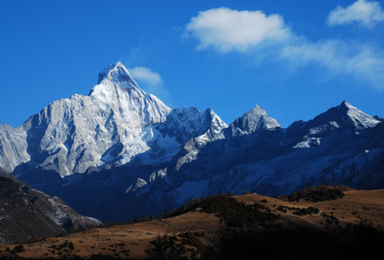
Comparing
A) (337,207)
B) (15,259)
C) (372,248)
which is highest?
(337,207)

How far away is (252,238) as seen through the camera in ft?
396

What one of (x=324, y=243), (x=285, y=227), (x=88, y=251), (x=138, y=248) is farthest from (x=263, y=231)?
(x=88, y=251)

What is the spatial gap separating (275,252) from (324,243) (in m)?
15.4

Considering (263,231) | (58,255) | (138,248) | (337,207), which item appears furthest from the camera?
(337,207)

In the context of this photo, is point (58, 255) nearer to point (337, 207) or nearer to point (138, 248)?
point (138, 248)

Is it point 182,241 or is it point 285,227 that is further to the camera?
point 285,227

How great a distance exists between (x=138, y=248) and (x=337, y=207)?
83.3m

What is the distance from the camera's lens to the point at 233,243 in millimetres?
116500

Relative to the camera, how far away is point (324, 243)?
387 feet

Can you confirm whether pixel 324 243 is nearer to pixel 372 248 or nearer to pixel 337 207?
pixel 372 248

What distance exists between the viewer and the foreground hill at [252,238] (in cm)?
9944

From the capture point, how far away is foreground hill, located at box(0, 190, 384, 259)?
99438 millimetres

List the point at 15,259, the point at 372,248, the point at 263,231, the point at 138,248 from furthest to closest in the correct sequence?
the point at 263,231
the point at 372,248
the point at 138,248
the point at 15,259

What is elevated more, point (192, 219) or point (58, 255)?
point (192, 219)
